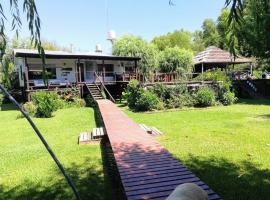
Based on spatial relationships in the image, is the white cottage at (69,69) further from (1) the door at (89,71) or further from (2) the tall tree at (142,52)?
(2) the tall tree at (142,52)

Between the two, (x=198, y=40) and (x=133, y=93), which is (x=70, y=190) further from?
(x=198, y=40)

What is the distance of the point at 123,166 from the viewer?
5344mm

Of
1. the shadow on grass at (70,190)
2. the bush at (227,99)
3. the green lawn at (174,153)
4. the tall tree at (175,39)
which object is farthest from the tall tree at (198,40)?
the shadow on grass at (70,190)

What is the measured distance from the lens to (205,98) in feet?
59.0

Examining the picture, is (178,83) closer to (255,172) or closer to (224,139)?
(224,139)

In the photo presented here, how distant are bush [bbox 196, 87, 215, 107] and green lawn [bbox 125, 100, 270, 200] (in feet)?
13.4

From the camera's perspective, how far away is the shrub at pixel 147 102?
1694 cm

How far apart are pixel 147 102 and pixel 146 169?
11.8m

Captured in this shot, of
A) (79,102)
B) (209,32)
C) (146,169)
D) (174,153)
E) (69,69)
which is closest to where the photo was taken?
(146,169)

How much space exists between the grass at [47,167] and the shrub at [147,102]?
586cm

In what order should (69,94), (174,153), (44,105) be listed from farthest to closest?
1. (69,94)
2. (44,105)
3. (174,153)

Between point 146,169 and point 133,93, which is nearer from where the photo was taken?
point 146,169

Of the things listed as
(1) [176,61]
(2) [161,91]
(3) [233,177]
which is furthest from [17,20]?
(1) [176,61]

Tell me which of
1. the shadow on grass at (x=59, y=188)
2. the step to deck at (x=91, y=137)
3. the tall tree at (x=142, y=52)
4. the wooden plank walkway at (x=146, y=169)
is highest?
the tall tree at (x=142, y=52)
